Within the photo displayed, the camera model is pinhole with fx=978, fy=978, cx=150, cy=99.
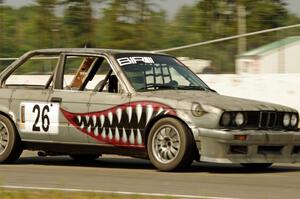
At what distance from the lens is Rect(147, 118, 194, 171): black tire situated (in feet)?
36.4

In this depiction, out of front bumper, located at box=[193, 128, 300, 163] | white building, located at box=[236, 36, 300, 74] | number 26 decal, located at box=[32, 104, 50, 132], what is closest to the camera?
front bumper, located at box=[193, 128, 300, 163]

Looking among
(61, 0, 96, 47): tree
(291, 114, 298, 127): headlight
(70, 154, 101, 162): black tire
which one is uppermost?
(61, 0, 96, 47): tree

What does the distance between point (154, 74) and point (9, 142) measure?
2.04m

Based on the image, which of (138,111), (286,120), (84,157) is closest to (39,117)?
(84,157)

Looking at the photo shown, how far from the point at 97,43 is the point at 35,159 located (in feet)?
44.4

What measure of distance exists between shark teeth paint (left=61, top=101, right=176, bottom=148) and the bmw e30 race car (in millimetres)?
12

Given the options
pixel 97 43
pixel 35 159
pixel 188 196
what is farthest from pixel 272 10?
pixel 188 196

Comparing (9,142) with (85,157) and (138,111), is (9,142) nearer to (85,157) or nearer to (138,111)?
(85,157)

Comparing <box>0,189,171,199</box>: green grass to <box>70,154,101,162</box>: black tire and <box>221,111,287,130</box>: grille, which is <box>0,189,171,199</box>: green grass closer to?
<box>221,111,287,130</box>: grille

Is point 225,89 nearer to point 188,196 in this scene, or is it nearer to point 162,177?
point 162,177

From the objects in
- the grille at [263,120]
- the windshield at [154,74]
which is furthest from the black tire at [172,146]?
the windshield at [154,74]

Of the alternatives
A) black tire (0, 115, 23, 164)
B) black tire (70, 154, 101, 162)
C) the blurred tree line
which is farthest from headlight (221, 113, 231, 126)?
the blurred tree line

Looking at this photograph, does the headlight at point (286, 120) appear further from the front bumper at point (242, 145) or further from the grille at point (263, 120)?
the front bumper at point (242, 145)

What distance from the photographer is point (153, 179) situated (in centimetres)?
1064
